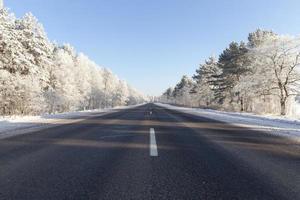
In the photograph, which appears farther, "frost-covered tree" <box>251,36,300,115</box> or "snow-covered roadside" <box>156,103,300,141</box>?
"frost-covered tree" <box>251,36,300,115</box>

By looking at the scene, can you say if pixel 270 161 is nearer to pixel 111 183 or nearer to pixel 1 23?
pixel 111 183

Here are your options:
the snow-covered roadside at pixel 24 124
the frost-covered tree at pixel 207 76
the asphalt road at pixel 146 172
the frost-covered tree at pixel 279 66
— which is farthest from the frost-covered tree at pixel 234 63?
the asphalt road at pixel 146 172

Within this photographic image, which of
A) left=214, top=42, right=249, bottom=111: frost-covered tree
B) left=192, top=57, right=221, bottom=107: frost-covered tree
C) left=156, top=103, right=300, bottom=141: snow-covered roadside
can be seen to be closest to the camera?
left=156, top=103, right=300, bottom=141: snow-covered roadside

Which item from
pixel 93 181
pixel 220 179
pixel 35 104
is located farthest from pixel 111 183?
pixel 35 104

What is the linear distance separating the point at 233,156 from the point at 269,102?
48584 mm

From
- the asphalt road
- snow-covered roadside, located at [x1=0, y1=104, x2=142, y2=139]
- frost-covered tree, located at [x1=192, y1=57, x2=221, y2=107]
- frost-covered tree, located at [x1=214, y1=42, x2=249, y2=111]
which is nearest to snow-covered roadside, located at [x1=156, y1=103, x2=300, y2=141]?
the asphalt road

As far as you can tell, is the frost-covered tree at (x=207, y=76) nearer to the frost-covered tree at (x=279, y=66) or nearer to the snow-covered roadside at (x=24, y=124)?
the frost-covered tree at (x=279, y=66)

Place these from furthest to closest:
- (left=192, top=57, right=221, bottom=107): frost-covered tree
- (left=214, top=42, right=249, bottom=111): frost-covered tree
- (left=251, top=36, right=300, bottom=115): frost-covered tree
A: (left=192, top=57, right=221, bottom=107): frost-covered tree, (left=214, top=42, right=249, bottom=111): frost-covered tree, (left=251, top=36, right=300, bottom=115): frost-covered tree

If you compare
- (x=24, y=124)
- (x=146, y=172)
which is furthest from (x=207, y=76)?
(x=146, y=172)

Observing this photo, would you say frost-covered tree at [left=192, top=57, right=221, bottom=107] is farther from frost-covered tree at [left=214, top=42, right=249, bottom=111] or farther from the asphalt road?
the asphalt road

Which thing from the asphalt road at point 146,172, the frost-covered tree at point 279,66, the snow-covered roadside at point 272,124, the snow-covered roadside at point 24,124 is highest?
the frost-covered tree at point 279,66

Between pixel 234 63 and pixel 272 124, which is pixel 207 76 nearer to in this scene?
pixel 234 63

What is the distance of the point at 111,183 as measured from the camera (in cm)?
375

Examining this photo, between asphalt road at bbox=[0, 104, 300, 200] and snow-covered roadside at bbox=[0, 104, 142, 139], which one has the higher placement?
snow-covered roadside at bbox=[0, 104, 142, 139]
